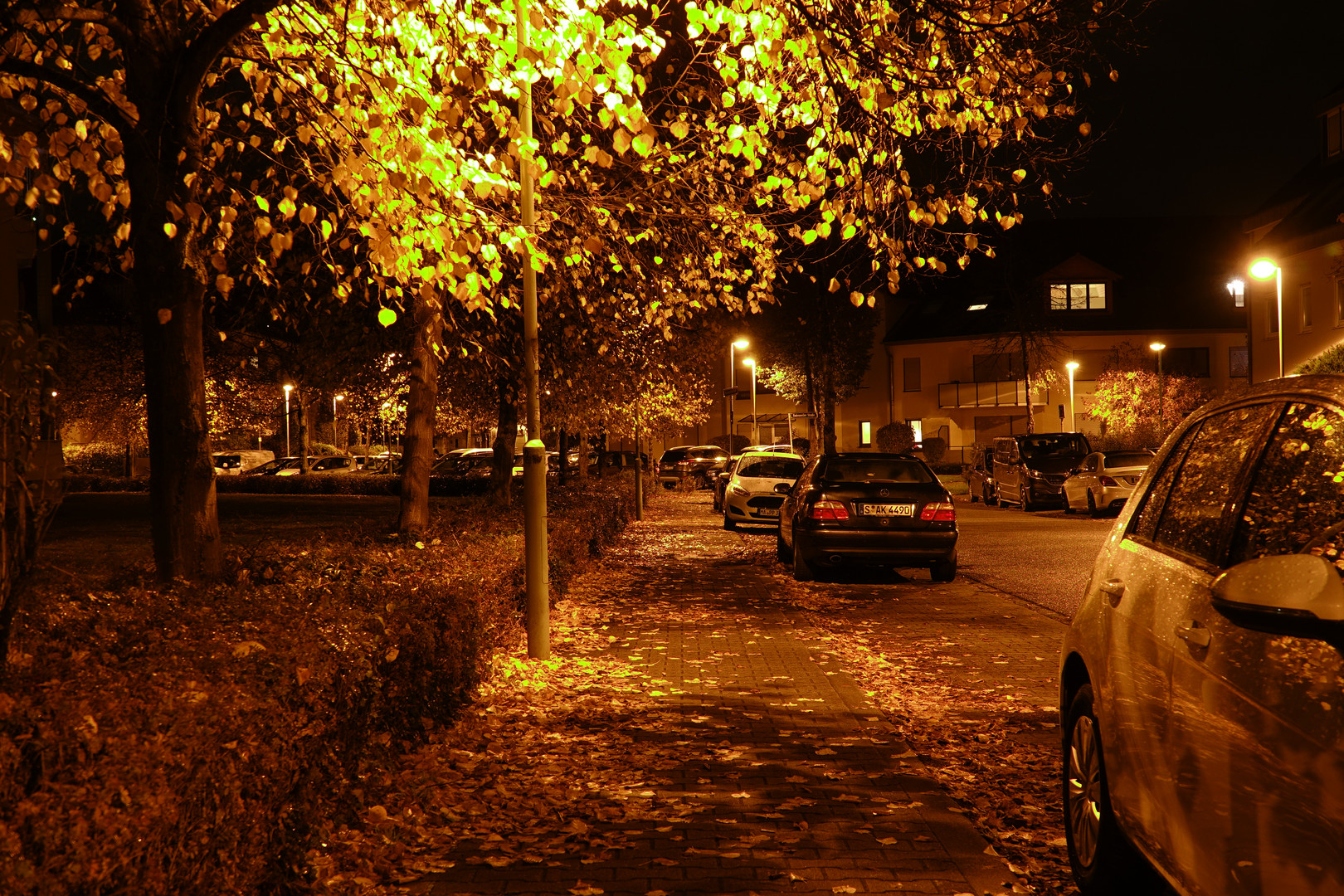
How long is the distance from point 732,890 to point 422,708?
2395 mm

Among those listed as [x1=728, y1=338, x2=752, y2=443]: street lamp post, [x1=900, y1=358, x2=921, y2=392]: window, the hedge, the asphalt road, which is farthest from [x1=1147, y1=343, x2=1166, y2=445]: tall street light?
the hedge

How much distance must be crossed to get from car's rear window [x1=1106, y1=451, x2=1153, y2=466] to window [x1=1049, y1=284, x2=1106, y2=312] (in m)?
35.8

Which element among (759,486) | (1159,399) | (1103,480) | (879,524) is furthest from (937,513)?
(1159,399)

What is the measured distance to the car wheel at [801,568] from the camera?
14.9m

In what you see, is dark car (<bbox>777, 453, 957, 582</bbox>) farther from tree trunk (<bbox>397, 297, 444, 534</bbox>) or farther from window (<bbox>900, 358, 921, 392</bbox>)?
window (<bbox>900, 358, 921, 392</bbox>)

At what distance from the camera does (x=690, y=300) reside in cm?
1288

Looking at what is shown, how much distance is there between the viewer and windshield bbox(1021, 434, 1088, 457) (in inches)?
1216

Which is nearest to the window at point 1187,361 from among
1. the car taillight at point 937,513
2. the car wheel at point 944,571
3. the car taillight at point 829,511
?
the car wheel at point 944,571

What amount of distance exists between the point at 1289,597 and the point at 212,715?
2.99m

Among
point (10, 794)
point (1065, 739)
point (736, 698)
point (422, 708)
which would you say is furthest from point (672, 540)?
point (10, 794)

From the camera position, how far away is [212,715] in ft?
12.1

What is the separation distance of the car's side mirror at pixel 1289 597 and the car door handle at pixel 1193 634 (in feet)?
1.98

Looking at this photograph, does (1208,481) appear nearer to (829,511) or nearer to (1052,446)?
(829,511)

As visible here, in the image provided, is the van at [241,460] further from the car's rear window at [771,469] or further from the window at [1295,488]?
the window at [1295,488]
